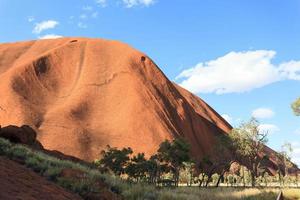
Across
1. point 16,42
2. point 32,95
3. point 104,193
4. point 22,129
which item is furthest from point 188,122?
point 104,193

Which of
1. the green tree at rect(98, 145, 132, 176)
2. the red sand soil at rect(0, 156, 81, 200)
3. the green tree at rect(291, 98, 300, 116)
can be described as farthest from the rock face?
the red sand soil at rect(0, 156, 81, 200)

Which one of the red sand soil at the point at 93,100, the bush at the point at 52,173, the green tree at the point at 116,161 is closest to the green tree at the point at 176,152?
the green tree at the point at 116,161

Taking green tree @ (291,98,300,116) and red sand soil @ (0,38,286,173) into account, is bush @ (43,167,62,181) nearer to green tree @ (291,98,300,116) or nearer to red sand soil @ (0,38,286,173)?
green tree @ (291,98,300,116)

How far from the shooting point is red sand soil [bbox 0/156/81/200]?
9094 mm

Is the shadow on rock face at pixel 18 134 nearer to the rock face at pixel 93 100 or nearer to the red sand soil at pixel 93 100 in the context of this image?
the rock face at pixel 93 100

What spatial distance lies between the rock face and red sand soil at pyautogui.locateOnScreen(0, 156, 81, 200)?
80.5 m

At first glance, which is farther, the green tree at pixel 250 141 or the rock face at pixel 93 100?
the rock face at pixel 93 100

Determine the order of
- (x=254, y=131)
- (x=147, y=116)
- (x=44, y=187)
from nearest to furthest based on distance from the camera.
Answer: (x=44, y=187) → (x=254, y=131) → (x=147, y=116)

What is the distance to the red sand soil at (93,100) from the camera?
99.0m

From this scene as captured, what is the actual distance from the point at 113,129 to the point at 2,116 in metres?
26.1

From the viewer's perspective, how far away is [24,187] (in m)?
10.0

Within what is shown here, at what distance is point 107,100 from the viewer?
115500 millimetres

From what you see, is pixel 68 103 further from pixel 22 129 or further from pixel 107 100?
pixel 22 129

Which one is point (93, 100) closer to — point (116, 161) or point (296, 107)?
Result: point (116, 161)
